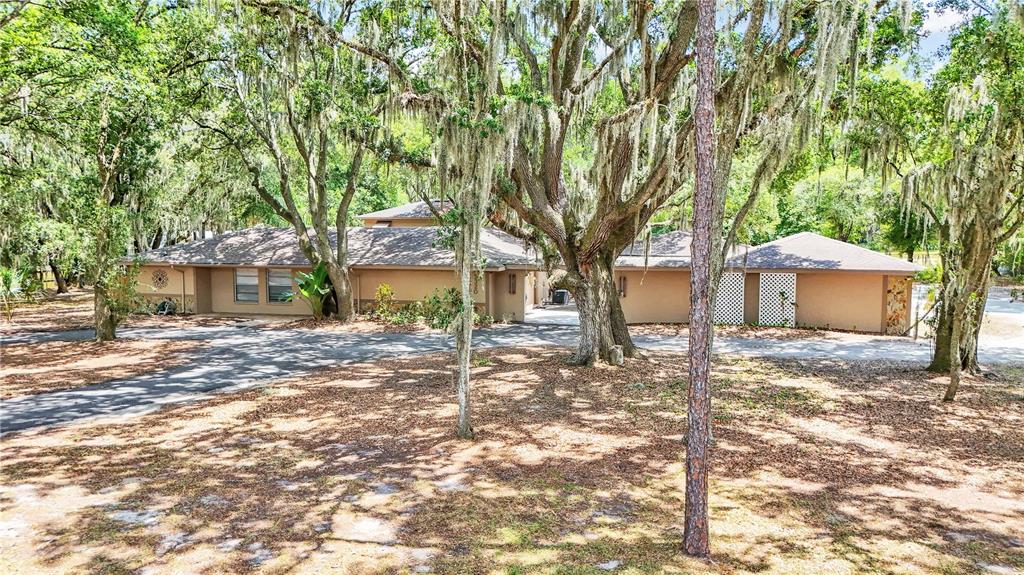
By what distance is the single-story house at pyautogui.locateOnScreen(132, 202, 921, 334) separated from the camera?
61.0 feet

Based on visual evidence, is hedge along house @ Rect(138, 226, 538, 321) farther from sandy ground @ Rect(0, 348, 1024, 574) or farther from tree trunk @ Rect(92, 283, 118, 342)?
sandy ground @ Rect(0, 348, 1024, 574)

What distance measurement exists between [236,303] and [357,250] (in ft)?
15.9

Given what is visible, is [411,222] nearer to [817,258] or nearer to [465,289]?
[817,258]

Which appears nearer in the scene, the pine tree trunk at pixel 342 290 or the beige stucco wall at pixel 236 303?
the pine tree trunk at pixel 342 290

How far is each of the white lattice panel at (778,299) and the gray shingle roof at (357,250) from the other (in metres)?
7.25

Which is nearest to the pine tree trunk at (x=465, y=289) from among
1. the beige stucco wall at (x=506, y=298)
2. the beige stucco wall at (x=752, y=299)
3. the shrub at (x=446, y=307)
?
the shrub at (x=446, y=307)

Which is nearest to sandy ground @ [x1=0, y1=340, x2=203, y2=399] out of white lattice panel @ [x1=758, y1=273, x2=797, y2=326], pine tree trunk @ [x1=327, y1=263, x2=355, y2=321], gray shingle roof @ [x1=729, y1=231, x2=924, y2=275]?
pine tree trunk @ [x1=327, y1=263, x2=355, y2=321]

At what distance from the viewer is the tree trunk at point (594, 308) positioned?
1226 centimetres

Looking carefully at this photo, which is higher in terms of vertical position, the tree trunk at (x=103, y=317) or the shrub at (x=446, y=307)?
the shrub at (x=446, y=307)

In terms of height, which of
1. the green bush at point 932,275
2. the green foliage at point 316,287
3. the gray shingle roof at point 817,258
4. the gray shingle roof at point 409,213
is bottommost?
the green foliage at point 316,287

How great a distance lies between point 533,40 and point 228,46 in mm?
6767

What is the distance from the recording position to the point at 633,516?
17.8 ft

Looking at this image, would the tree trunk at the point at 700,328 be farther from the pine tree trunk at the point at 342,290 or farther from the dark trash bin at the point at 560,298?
the dark trash bin at the point at 560,298

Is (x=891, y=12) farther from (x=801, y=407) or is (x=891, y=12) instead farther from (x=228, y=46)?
(x=228, y=46)
